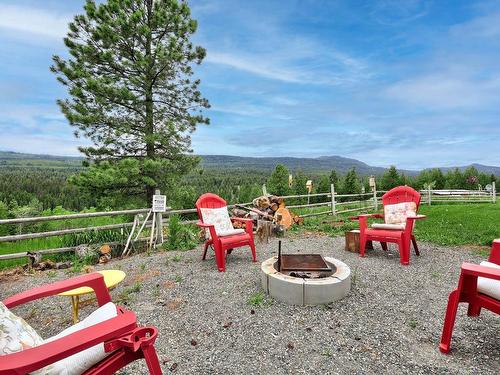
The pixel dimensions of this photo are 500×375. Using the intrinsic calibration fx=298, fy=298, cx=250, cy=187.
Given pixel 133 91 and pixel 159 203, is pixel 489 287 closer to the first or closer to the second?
pixel 159 203

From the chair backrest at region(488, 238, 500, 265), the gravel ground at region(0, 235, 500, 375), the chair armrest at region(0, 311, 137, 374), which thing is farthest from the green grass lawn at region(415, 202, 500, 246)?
the chair armrest at region(0, 311, 137, 374)

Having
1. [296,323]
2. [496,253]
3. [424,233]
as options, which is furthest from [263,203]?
[496,253]

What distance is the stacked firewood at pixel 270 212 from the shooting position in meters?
7.67

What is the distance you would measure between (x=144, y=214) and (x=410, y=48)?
9.31 metres

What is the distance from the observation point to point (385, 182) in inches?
1102

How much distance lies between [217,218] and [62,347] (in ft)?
13.1

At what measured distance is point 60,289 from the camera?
1.98 m

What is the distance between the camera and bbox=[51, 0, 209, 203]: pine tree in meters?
8.55

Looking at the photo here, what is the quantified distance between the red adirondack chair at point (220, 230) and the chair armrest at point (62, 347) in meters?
3.06

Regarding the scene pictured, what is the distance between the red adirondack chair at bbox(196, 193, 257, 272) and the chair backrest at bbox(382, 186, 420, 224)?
102 inches

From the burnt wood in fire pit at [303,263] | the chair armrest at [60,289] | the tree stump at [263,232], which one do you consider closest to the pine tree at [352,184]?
the tree stump at [263,232]

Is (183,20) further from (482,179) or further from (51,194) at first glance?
(482,179)

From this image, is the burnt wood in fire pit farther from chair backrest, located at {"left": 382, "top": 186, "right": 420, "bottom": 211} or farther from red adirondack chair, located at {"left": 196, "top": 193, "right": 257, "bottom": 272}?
chair backrest, located at {"left": 382, "top": 186, "right": 420, "bottom": 211}

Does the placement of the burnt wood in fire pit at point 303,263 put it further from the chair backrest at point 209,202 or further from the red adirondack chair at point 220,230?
the chair backrest at point 209,202
